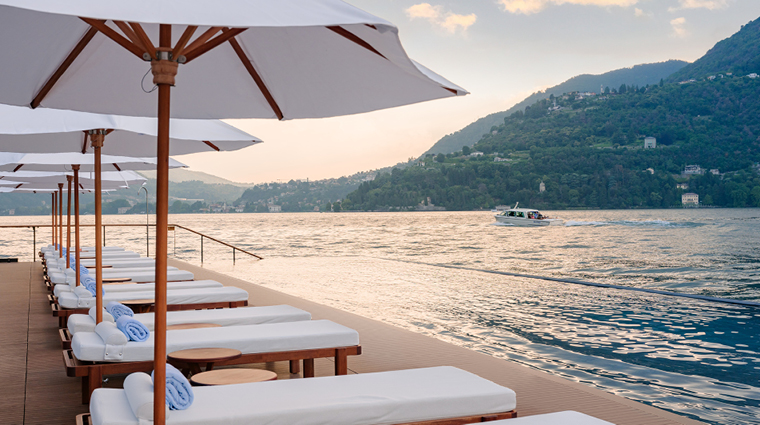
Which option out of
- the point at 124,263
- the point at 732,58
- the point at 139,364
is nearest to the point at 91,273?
the point at 124,263

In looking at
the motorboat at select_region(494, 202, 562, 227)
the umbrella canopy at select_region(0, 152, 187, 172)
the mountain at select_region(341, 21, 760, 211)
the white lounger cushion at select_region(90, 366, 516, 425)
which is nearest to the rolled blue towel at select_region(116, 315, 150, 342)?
the white lounger cushion at select_region(90, 366, 516, 425)

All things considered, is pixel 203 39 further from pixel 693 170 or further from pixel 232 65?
pixel 693 170

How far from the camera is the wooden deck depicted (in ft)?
12.2

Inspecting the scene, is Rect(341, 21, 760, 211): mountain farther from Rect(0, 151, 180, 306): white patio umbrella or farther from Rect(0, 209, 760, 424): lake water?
Rect(0, 151, 180, 306): white patio umbrella

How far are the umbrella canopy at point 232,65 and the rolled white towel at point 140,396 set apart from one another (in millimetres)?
1442

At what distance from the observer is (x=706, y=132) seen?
77000 millimetres

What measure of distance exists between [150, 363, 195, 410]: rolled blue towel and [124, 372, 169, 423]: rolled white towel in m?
0.04

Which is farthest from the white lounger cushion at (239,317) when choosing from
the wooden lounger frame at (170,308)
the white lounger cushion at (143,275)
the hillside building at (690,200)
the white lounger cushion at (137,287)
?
the hillside building at (690,200)

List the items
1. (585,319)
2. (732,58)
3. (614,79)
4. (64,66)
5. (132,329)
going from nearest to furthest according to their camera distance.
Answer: (64,66), (132,329), (585,319), (732,58), (614,79)

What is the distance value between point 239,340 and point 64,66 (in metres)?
1.98

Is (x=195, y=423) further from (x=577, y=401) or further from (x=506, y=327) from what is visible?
(x=506, y=327)

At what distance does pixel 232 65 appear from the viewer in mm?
3492

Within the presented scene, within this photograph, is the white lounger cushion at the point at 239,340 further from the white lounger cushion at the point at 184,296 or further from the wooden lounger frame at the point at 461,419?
the white lounger cushion at the point at 184,296

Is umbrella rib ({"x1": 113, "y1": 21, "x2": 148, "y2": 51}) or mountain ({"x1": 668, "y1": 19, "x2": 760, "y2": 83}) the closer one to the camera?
umbrella rib ({"x1": 113, "y1": 21, "x2": 148, "y2": 51})
